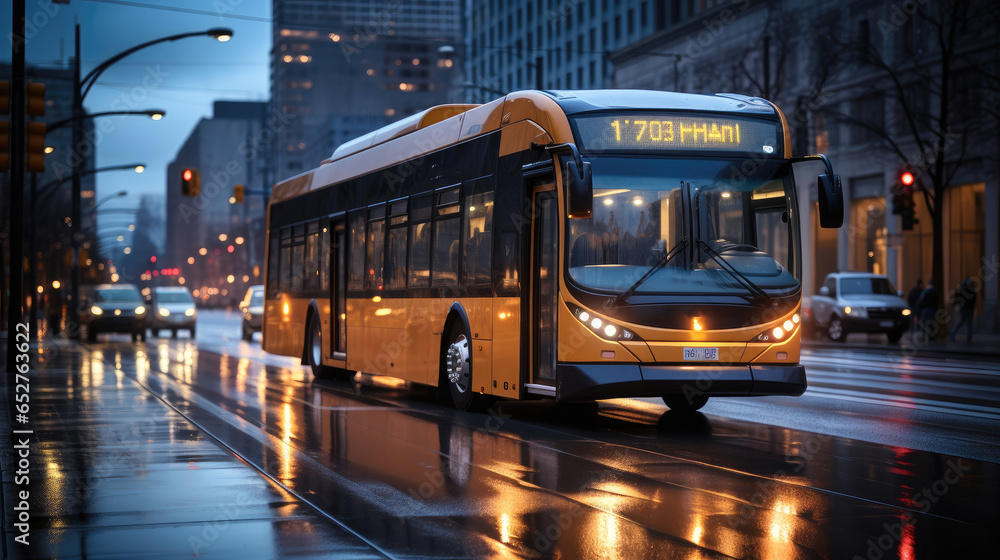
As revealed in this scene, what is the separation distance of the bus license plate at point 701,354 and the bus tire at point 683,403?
2064mm

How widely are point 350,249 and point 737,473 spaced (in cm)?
959

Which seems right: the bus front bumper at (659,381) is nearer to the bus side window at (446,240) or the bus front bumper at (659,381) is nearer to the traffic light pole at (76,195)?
the bus side window at (446,240)

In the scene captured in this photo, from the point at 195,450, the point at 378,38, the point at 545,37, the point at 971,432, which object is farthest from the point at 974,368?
the point at 378,38

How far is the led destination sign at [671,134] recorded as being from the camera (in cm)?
1153

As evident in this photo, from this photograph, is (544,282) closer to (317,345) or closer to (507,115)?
(507,115)

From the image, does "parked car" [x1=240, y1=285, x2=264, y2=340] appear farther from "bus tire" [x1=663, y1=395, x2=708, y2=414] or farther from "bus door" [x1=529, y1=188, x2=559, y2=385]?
"bus door" [x1=529, y1=188, x2=559, y2=385]

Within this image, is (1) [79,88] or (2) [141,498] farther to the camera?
(1) [79,88]

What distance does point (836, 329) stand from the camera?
3369 cm

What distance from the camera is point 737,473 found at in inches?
345

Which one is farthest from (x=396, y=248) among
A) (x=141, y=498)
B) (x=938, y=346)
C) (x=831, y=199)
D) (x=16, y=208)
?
(x=938, y=346)

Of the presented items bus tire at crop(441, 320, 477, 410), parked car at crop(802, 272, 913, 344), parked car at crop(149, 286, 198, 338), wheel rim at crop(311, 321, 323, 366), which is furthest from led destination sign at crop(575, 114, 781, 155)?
parked car at crop(149, 286, 198, 338)

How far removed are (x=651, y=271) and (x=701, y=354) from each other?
0.88 metres

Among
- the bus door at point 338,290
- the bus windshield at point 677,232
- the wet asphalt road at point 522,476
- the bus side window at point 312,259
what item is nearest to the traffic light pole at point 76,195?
the bus side window at point 312,259

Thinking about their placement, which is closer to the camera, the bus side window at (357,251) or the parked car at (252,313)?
the bus side window at (357,251)
